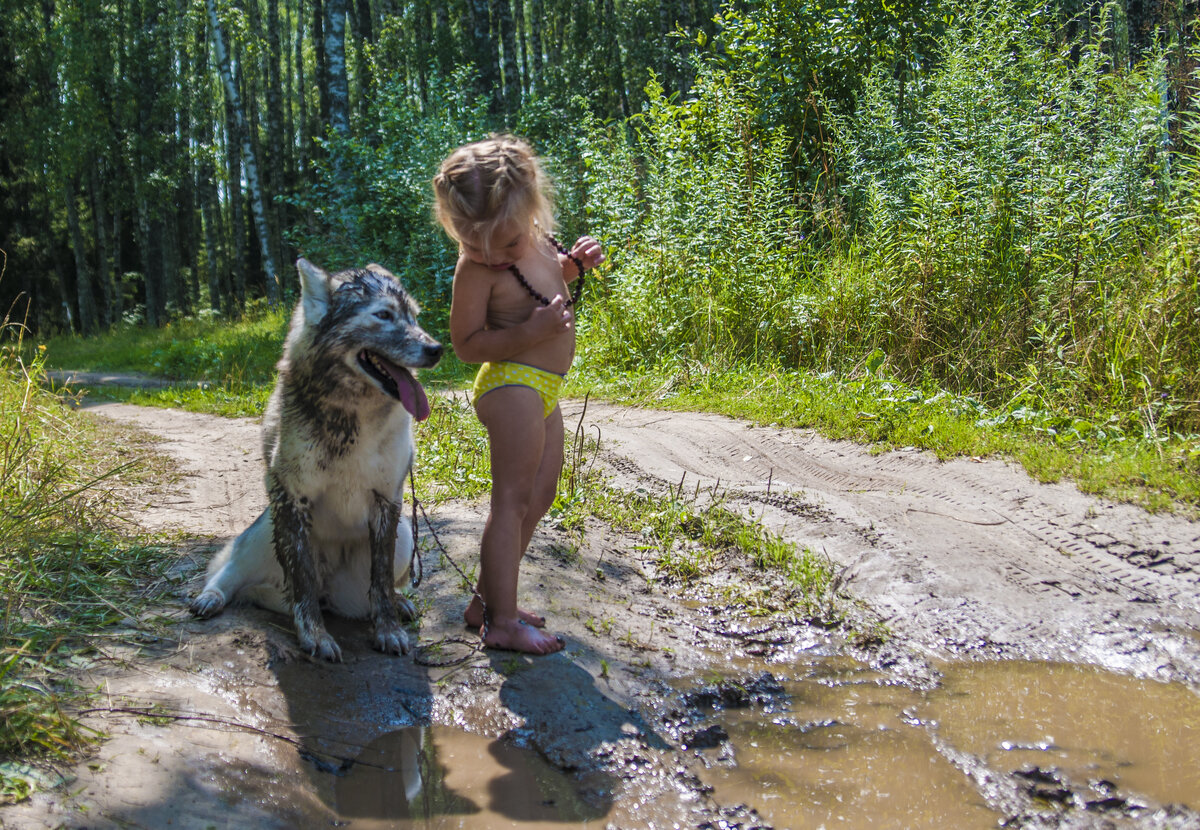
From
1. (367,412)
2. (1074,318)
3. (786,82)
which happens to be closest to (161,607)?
(367,412)

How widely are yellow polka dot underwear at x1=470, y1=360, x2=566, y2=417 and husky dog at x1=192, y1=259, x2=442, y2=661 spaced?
0.80 ft

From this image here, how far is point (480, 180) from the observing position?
2979mm

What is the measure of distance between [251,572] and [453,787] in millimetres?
1473

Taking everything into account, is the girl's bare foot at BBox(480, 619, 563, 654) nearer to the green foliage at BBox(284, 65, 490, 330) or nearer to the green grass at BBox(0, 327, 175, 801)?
the green grass at BBox(0, 327, 175, 801)

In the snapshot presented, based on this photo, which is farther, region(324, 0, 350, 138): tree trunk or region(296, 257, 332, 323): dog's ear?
region(324, 0, 350, 138): tree trunk

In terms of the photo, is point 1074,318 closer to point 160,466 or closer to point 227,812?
point 227,812

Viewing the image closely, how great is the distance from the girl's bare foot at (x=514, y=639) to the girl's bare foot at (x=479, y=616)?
9.0 inches

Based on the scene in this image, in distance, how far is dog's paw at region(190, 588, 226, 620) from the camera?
3.40 meters

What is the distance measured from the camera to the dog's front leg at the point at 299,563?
3264mm

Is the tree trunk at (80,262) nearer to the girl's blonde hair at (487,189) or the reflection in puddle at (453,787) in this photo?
the girl's blonde hair at (487,189)

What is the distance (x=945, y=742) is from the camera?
2.91 m

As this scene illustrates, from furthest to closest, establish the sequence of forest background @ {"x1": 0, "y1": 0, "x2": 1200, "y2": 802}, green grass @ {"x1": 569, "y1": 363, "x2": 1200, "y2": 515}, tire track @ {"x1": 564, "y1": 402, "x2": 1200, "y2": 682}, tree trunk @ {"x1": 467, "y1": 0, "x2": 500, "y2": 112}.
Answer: tree trunk @ {"x1": 467, "y1": 0, "x2": 500, "y2": 112} → green grass @ {"x1": 569, "y1": 363, "x2": 1200, "y2": 515} → forest background @ {"x1": 0, "y1": 0, "x2": 1200, "y2": 802} → tire track @ {"x1": 564, "y1": 402, "x2": 1200, "y2": 682}

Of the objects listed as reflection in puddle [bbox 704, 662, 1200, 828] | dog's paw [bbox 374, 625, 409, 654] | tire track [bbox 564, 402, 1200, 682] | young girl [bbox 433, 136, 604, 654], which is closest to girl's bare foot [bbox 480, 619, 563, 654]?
young girl [bbox 433, 136, 604, 654]

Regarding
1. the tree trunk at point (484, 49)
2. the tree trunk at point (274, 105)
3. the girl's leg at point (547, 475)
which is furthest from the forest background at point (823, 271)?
the tree trunk at point (274, 105)
